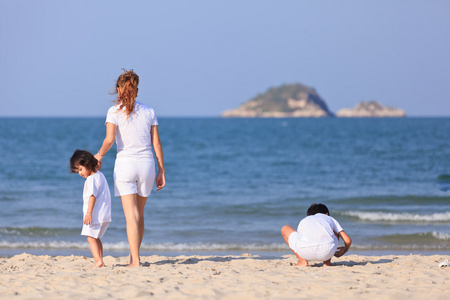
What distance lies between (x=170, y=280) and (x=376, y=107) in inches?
5719

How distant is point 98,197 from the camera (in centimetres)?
504

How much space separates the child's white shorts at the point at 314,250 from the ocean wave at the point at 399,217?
17.7ft

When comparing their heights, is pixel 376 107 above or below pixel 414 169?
above

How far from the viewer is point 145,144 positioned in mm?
4914

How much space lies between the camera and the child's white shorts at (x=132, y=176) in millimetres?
4844

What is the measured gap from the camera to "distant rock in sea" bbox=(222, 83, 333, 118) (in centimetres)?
14500

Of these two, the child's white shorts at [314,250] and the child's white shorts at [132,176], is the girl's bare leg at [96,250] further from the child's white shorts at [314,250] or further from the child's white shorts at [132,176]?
the child's white shorts at [314,250]

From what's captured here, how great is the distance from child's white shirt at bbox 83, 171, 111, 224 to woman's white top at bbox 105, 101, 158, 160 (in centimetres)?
35

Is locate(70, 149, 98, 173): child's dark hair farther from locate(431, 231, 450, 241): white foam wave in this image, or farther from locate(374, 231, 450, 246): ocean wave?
locate(431, 231, 450, 241): white foam wave

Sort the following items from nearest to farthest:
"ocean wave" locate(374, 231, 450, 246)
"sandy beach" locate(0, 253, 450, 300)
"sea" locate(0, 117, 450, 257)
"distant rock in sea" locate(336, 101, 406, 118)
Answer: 1. "sandy beach" locate(0, 253, 450, 300)
2. "sea" locate(0, 117, 450, 257)
3. "ocean wave" locate(374, 231, 450, 246)
4. "distant rock in sea" locate(336, 101, 406, 118)

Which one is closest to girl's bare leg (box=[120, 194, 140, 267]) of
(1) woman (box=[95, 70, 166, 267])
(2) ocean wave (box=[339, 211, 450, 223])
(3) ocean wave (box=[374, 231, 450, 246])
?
(1) woman (box=[95, 70, 166, 267])

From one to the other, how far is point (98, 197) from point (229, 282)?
1.56 metres

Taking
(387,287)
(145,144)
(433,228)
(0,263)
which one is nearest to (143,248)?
(0,263)

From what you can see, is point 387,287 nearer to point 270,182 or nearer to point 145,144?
point 145,144
